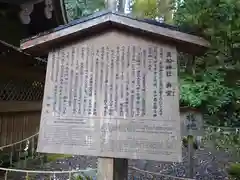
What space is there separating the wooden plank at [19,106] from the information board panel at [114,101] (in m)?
3.60

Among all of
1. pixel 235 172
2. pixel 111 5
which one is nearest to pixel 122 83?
pixel 111 5

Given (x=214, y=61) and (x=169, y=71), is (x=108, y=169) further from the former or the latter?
(x=214, y=61)

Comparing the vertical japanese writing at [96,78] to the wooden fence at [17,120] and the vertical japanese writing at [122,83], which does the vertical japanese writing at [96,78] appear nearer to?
the vertical japanese writing at [122,83]

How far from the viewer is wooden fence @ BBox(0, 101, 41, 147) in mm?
6969

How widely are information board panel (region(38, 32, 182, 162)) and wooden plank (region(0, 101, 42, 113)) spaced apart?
142 inches

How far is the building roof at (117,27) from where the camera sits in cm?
335

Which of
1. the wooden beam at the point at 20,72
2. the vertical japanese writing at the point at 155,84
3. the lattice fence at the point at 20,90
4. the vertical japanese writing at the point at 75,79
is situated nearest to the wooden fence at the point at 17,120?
the lattice fence at the point at 20,90

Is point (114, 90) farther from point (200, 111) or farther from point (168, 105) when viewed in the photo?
point (200, 111)

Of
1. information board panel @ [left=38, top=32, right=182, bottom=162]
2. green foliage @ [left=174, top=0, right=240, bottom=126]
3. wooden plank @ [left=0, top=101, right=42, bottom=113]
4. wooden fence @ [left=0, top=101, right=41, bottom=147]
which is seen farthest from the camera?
wooden fence @ [left=0, top=101, right=41, bottom=147]

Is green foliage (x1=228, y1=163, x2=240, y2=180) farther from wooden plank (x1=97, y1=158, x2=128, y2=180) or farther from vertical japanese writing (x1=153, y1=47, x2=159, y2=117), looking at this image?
vertical japanese writing (x1=153, y1=47, x2=159, y2=117)

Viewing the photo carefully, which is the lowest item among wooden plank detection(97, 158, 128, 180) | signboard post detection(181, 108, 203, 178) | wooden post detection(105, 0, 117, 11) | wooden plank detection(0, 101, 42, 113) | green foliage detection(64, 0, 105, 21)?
wooden plank detection(97, 158, 128, 180)

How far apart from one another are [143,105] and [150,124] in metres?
0.22

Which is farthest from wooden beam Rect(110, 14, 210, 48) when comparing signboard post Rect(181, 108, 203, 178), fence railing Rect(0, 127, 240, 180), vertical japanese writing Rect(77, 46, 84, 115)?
signboard post Rect(181, 108, 203, 178)

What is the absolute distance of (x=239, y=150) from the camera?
11.1m
